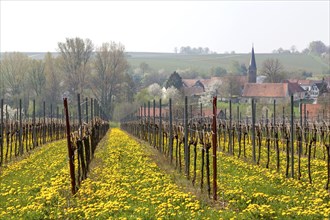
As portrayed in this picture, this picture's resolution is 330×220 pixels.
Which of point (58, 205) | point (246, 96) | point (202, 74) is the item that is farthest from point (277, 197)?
point (202, 74)

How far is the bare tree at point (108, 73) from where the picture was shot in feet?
347

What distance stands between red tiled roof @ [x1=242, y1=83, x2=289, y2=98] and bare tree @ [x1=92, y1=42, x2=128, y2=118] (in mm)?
40531

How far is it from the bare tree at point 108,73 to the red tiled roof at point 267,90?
40531 mm

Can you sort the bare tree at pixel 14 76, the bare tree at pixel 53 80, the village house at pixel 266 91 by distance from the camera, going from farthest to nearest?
1. the village house at pixel 266 91
2. the bare tree at pixel 53 80
3. the bare tree at pixel 14 76

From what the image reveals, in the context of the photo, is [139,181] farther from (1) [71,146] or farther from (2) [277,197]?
(2) [277,197]

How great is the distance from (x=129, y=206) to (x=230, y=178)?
601 centimetres

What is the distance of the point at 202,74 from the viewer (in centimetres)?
17775

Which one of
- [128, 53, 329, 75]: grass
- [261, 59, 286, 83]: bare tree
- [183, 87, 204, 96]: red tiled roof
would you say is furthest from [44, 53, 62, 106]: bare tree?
[128, 53, 329, 75]: grass

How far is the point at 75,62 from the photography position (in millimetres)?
103812

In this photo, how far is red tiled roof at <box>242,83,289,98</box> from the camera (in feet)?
411

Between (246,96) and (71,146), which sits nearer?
(71,146)

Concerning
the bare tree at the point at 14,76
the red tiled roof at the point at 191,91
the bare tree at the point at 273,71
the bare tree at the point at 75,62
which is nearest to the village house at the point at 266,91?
the bare tree at the point at 273,71

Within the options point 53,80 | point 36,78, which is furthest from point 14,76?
point 53,80

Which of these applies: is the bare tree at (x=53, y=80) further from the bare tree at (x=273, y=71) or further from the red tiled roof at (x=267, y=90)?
the bare tree at (x=273, y=71)
